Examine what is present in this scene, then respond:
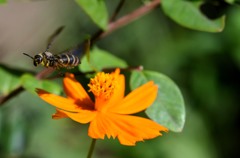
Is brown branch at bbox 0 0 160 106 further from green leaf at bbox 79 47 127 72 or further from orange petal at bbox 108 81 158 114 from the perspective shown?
orange petal at bbox 108 81 158 114

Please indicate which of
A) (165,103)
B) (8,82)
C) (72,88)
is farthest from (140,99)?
(8,82)

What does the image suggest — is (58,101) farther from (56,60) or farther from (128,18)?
(128,18)

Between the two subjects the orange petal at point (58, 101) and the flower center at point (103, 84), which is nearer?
the orange petal at point (58, 101)

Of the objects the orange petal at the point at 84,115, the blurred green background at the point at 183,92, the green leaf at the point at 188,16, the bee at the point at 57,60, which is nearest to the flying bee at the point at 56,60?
the bee at the point at 57,60

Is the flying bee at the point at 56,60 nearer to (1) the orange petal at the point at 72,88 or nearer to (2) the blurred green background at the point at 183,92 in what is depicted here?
(1) the orange petal at the point at 72,88

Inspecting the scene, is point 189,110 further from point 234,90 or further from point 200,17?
point 200,17

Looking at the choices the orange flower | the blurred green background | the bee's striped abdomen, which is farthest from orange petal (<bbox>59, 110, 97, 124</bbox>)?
the blurred green background
